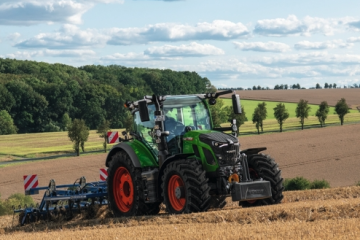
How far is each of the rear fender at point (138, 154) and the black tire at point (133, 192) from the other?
0.16 metres

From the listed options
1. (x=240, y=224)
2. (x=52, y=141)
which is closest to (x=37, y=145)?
(x=52, y=141)

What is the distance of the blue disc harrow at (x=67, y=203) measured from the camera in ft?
43.4

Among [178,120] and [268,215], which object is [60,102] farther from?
[268,215]

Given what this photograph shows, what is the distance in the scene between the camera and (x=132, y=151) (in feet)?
40.3

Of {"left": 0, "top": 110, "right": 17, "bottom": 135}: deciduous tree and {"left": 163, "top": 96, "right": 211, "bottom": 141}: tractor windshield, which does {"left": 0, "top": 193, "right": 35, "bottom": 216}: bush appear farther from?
{"left": 0, "top": 110, "right": 17, "bottom": 135}: deciduous tree

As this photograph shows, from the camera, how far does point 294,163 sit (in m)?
39.2

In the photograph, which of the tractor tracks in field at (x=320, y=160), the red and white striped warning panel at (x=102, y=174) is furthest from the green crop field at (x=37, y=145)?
the red and white striped warning panel at (x=102, y=174)

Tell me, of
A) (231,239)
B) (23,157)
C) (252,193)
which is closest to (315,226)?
(231,239)

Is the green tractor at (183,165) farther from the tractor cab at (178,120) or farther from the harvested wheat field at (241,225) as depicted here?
the harvested wheat field at (241,225)

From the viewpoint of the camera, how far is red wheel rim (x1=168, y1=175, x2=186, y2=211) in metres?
11.2

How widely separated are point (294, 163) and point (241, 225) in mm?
30441

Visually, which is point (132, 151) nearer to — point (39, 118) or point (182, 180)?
point (182, 180)

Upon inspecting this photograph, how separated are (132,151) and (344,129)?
4830cm

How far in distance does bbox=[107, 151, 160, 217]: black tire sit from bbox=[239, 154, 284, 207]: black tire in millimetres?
2035
